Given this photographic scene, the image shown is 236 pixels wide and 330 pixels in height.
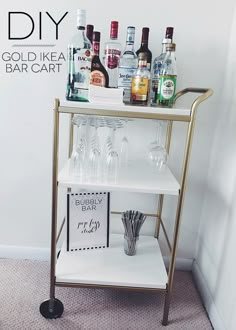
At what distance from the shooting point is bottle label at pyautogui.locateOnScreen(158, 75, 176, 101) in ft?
3.73

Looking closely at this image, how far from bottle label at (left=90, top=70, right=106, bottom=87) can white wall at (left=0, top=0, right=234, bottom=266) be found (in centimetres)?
35

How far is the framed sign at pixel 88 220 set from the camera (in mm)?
1416

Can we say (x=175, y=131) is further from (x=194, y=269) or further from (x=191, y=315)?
(x=191, y=315)

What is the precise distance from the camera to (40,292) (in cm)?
148

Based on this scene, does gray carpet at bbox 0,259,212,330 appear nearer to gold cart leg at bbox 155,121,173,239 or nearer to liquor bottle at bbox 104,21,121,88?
gold cart leg at bbox 155,121,173,239

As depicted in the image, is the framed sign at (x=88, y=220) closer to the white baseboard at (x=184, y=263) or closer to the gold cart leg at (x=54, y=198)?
the gold cart leg at (x=54, y=198)

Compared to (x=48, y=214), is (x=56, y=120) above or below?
above

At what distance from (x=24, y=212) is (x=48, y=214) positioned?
0.14 m

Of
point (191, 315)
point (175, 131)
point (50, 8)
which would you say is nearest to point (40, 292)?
point (191, 315)

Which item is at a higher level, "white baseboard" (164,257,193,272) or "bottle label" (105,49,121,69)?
"bottle label" (105,49,121,69)

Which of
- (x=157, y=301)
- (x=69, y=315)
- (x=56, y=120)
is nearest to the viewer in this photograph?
(x=56, y=120)

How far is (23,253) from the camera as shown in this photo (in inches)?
68.0

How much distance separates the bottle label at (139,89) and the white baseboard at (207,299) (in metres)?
1.00

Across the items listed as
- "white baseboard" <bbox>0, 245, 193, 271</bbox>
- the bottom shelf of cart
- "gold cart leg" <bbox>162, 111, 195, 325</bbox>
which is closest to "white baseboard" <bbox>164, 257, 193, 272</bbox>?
"white baseboard" <bbox>0, 245, 193, 271</bbox>
